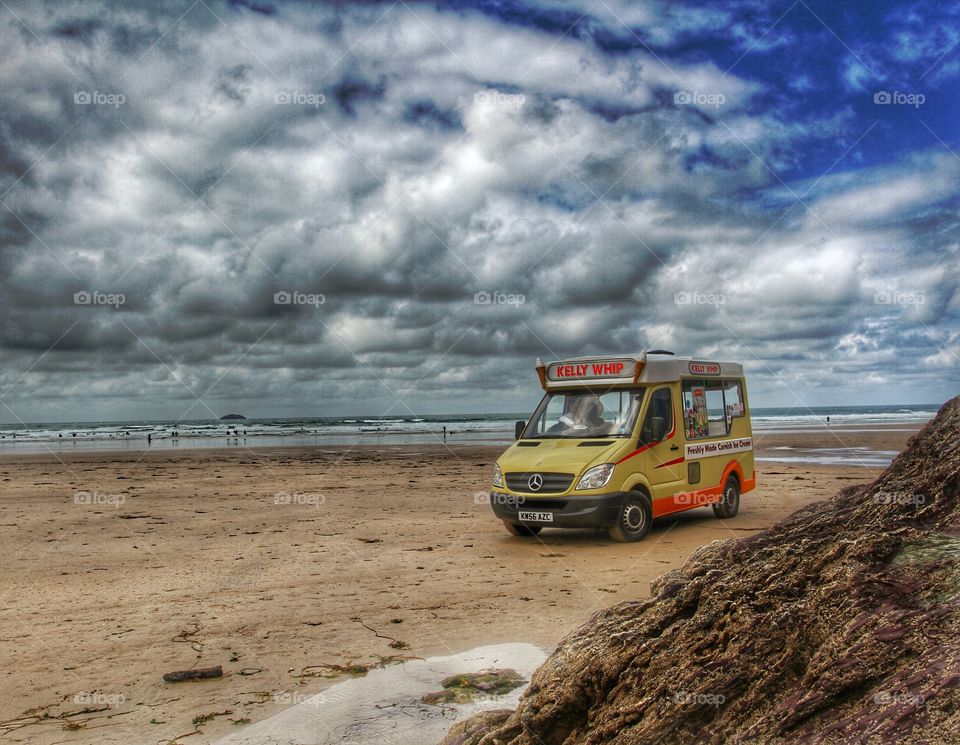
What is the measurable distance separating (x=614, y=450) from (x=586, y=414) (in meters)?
1.08

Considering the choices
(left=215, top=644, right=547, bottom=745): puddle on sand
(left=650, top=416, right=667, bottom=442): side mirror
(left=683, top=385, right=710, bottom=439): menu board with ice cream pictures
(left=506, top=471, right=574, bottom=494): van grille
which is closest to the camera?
(left=215, top=644, right=547, bottom=745): puddle on sand

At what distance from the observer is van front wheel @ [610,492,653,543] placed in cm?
1062

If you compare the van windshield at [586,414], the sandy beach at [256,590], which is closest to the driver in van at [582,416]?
the van windshield at [586,414]

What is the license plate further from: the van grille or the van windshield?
the van windshield

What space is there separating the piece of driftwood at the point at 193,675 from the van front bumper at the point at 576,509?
5634mm

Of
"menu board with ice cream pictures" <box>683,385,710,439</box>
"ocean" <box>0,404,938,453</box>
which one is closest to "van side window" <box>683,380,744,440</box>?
"menu board with ice cream pictures" <box>683,385,710,439</box>

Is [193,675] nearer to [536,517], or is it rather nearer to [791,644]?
[791,644]

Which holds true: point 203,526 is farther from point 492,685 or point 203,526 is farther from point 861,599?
point 861,599

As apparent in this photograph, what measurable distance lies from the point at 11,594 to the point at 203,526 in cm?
507

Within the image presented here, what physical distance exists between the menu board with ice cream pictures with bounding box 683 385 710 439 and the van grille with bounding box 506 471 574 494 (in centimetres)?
266

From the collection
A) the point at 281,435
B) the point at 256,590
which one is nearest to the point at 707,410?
the point at 256,590

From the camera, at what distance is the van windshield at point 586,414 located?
1116 centimetres

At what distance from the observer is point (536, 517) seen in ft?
34.9

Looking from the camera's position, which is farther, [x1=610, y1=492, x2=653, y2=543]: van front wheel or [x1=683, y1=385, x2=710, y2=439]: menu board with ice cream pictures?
[x1=683, y1=385, x2=710, y2=439]: menu board with ice cream pictures
